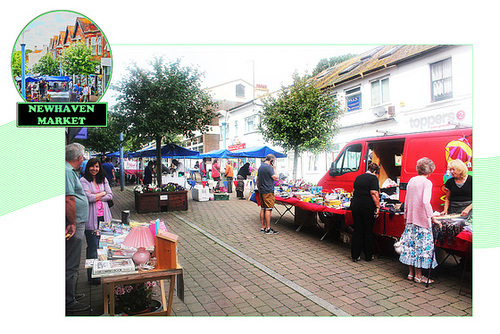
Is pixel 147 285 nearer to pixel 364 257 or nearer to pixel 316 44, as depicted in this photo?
pixel 316 44

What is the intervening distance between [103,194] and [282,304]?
9.09 ft

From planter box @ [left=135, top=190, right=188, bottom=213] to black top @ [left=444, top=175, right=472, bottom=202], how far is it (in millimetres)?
8013

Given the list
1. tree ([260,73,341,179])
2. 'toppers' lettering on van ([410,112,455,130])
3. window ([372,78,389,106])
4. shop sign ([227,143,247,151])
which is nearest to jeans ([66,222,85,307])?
tree ([260,73,341,179])

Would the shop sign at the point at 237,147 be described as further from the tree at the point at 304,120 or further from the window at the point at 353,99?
the tree at the point at 304,120

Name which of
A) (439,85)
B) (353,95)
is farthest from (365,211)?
(353,95)

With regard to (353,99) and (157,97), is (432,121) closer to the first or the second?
(353,99)

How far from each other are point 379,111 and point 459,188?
8.55 metres

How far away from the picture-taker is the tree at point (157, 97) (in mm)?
9602

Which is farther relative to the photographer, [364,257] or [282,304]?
[364,257]

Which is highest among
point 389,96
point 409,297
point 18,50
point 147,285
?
point 389,96

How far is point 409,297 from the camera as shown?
4.28m

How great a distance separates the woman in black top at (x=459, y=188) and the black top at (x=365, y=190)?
3.50 ft

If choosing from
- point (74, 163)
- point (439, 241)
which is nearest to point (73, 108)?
point (74, 163)

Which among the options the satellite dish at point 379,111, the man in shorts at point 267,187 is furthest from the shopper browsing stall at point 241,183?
the man in shorts at point 267,187
